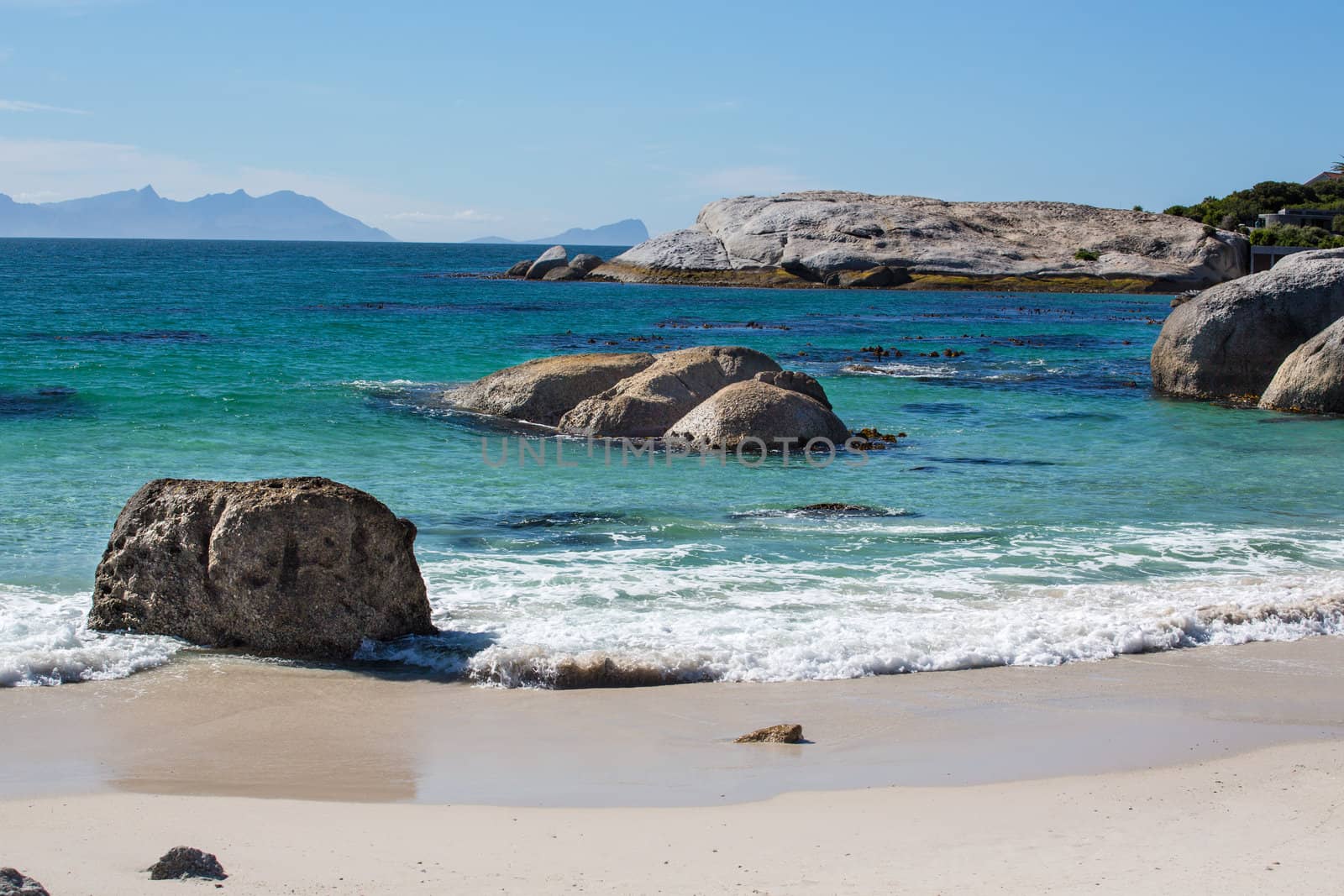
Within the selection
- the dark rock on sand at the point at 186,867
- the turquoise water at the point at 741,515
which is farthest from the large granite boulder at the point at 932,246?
the dark rock on sand at the point at 186,867

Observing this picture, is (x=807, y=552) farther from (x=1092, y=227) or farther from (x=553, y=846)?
(x=1092, y=227)

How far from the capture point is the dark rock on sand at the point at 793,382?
663 inches

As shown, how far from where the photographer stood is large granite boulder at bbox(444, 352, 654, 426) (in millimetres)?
17953

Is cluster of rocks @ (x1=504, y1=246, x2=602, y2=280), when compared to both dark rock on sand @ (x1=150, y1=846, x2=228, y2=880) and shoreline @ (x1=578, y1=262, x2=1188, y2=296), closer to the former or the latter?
shoreline @ (x1=578, y1=262, x2=1188, y2=296)

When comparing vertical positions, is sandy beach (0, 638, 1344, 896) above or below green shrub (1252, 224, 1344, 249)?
below

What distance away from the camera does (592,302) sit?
52.8 metres

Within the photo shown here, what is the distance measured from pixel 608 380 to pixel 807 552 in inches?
323

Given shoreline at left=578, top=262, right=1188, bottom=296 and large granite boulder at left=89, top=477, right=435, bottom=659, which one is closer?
large granite boulder at left=89, top=477, right=435, bottom=659

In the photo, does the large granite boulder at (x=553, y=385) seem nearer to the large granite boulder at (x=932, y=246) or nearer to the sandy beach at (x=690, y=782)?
the sandy beach at (x=690, y=782)

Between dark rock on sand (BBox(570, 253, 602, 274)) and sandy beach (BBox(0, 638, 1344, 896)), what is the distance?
225 ft

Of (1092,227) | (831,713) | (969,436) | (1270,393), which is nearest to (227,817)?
(831,713)

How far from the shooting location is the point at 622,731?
255 inches

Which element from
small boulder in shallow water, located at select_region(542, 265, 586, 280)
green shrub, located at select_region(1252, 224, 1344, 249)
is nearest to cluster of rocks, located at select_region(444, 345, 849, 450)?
small boulder in shallow water, located at select_region(542, 265, 586, 280)

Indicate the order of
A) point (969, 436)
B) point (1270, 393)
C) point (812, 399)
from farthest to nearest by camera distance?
point (1270, 393) < point (969, 436) < point (812, 399)
